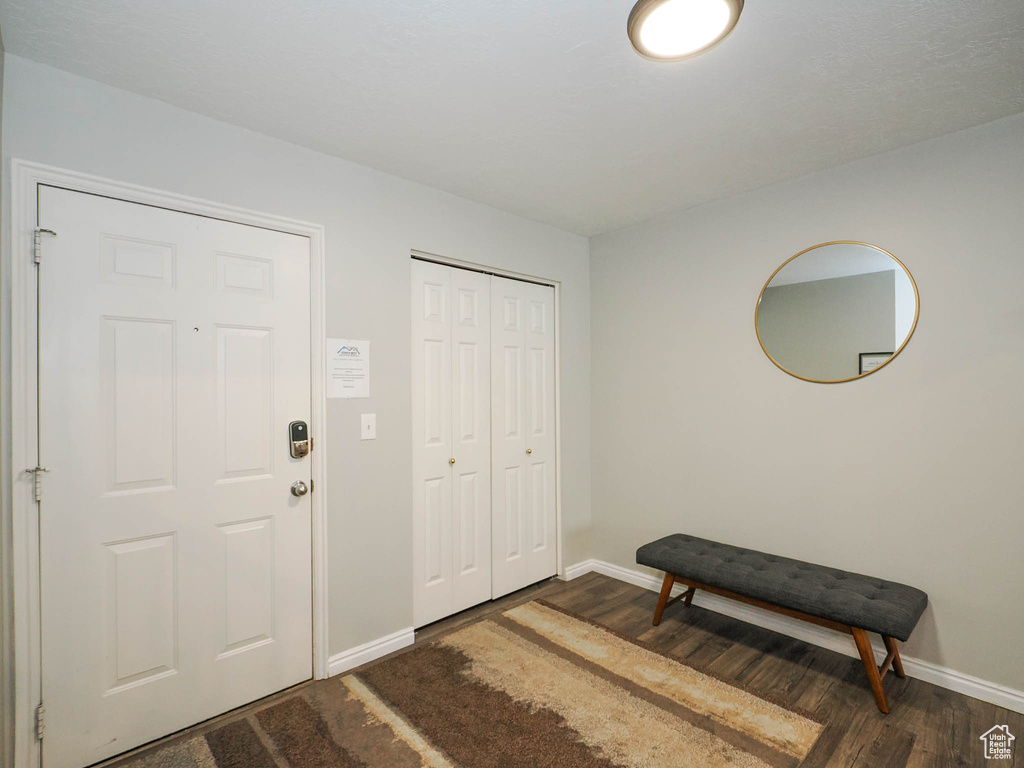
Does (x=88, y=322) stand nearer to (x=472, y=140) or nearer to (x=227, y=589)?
(x=227, y=589)

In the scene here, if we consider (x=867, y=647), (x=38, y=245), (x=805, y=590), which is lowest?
(x=867, y=647)

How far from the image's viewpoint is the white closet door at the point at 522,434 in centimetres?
326

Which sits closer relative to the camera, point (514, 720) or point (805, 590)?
point (514, 720)

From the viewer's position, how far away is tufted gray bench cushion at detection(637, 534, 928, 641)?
2.07m

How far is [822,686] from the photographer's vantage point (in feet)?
7.54

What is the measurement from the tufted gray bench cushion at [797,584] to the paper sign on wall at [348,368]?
1877 millimetres

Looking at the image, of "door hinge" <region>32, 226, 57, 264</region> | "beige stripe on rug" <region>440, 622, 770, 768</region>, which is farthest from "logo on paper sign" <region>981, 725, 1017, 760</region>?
"door hinge" <region>32, 226, 57, 264</region>

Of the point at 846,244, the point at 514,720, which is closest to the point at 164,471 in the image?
the point at 514,720

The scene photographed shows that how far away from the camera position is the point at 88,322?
1.84 m

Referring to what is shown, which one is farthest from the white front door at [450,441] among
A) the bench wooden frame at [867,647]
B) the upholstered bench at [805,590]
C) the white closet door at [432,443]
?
the bench wooden frame at [867,647]

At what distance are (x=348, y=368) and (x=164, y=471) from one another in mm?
870

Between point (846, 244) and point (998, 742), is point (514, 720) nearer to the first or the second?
point (998, 742)

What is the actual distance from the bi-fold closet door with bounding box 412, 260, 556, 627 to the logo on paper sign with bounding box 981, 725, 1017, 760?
7.50 ft

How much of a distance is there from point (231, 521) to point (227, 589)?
29cm
